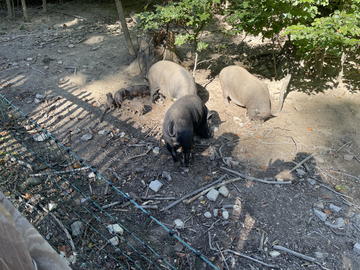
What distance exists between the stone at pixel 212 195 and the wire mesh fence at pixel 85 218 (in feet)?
2.70

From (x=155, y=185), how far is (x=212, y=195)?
36.6 inches

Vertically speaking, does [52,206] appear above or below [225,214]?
above

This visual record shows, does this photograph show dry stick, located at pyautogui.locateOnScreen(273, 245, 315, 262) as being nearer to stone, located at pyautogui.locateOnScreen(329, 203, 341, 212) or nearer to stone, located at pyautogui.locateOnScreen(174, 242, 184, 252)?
stone, located at pyautogui.locateOnScreen(329, 203, 341, 212)

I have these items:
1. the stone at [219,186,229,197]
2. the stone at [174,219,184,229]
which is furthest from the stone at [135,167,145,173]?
the stone at [219,186,229,197]

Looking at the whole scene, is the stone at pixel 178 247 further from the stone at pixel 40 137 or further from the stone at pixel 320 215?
the stone at pixel 40 137

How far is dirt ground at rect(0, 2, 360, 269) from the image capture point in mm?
3441

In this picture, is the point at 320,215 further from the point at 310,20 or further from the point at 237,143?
the point at 310,20

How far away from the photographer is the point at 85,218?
3541mm

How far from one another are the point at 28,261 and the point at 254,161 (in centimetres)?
422

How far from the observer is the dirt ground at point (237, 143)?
3441 millimetres

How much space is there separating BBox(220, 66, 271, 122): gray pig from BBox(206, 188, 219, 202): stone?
8.17 feet

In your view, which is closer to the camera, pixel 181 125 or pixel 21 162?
pixel 21 162

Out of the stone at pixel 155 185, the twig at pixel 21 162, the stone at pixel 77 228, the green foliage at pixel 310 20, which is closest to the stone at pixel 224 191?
the stone at pixel 155 185

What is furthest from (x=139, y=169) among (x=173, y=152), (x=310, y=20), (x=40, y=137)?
(x=310, y=20)
